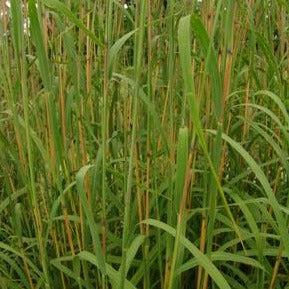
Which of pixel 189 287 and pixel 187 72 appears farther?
pixel 189 287

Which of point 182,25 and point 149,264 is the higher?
point 182,25

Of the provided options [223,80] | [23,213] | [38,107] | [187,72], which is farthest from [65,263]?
[187,72]

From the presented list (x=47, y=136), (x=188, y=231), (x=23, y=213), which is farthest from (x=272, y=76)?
(x=23, y=213)

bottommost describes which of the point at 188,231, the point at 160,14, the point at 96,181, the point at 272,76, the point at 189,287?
the point at 189,287

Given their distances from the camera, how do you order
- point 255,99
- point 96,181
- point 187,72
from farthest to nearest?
point 255,99 → point 96,181 → point 187,72

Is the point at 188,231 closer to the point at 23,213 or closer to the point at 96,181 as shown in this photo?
the point at 96,181

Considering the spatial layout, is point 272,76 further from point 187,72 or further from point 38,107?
point 187,72

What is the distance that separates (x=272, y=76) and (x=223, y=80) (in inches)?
16.0

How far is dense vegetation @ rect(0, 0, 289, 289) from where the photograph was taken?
36.4 inches

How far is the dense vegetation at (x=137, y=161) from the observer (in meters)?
0.93

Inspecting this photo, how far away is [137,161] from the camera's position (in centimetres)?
109

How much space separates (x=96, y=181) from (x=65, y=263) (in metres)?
0.23

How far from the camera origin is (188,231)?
1.17 metres

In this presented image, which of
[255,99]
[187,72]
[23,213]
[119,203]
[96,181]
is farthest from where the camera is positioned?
[255,99]
